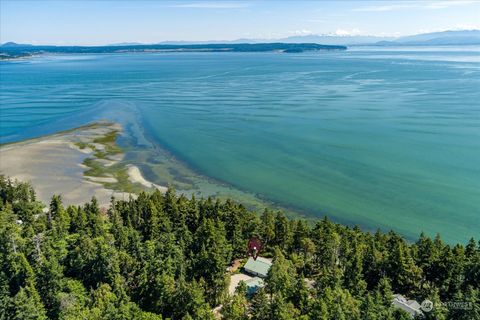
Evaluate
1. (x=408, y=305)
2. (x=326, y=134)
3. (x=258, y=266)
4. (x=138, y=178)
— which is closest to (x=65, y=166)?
(x=138, y=178)

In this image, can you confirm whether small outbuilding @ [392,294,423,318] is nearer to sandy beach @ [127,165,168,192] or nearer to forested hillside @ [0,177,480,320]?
forested hillside @ [0,177,480,320]

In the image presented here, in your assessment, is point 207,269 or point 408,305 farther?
point 207,269

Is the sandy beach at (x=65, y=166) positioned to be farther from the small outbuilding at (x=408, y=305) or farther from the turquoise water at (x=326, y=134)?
the small outbuilding at (x=408, y=305)

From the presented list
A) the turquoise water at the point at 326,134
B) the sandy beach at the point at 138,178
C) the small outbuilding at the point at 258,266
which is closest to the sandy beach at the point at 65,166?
the sandy beach at the point at 138,178

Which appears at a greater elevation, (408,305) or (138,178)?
(408,305)

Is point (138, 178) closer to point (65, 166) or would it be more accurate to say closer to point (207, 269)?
point (65, 166)

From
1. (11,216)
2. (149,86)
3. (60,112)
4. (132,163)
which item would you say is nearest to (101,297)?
(11,216)
